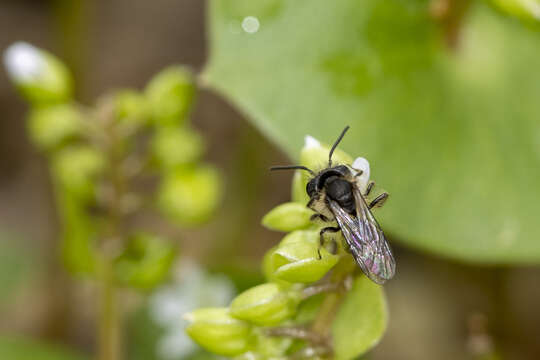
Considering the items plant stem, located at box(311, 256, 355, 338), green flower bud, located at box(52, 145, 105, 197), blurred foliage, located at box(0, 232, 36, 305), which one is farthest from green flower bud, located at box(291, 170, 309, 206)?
blurred foliage, located at box(0, 232, 36, 305)

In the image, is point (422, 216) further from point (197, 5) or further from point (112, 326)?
point (197, 5)

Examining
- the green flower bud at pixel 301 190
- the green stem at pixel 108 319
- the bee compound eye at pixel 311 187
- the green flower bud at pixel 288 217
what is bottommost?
the green flower bud at pixel 288 217

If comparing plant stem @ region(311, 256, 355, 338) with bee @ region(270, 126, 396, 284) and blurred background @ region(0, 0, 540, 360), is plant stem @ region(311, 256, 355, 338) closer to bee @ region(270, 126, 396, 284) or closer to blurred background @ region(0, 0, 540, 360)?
bee @ region(270, 126, 396, 284)

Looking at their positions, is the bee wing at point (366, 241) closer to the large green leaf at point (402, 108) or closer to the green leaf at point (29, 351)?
the large green leaf at point (402, 108)

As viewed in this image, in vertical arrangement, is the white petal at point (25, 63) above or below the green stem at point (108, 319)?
above

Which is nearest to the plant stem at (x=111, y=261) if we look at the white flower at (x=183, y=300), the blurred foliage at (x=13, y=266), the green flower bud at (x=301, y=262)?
the white flower at (x=183, y=300)

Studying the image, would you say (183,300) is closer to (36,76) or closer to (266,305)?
(36,76)

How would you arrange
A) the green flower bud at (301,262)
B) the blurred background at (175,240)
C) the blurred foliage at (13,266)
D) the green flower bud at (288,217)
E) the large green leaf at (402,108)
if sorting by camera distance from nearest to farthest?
the green flower bud at (301,262)
the green flower bud at (288,217)
the large green leaf at (402,108)
the blurred background at (175,240)
the blurred foliage at (13,266)
